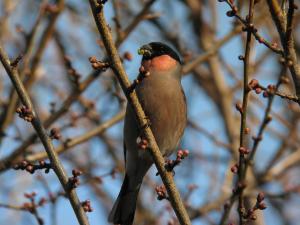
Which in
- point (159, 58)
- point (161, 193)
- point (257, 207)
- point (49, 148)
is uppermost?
point (159, 58)

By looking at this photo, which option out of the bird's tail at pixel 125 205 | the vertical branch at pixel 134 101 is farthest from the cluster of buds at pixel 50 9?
the vertical branch at pixel 134 101

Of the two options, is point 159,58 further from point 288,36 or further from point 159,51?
point 288,36

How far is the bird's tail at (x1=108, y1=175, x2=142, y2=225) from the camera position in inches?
165

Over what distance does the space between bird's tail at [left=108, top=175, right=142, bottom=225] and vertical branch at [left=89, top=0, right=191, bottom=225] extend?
1370 mm

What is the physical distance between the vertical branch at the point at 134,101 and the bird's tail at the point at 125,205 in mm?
1370

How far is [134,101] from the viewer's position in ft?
9.14

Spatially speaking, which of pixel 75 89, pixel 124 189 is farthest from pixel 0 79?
pixel 124 189

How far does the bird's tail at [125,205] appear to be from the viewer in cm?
418

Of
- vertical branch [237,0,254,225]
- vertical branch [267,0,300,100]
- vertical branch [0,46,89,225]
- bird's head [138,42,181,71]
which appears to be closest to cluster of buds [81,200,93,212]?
vertical branch [0,46,89,225]

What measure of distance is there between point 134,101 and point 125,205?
167cm

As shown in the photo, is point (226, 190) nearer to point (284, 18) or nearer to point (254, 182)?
point (254, 182)

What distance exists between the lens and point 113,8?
16.5ft

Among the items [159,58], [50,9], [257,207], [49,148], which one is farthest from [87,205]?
[50,9]

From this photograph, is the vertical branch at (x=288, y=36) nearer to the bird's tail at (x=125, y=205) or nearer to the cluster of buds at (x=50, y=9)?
the bird's tail at (x=125, y=205)
